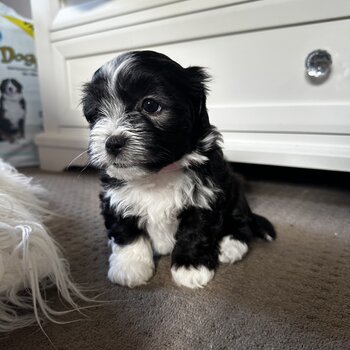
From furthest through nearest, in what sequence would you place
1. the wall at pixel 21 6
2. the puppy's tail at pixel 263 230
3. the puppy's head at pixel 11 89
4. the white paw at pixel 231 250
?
the wall at pixel 21 6, the puppy's head at pixel 11 89, the puppy's tail at pixel 263 230, the white paw at pixel 231 250

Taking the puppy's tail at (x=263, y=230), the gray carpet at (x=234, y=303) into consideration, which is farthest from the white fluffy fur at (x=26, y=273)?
the puppy's tail at (x=263, y=230)

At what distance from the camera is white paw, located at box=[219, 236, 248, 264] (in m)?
0.83

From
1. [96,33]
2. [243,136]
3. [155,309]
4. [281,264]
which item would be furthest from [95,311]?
[96,33]

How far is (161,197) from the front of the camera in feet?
2.56

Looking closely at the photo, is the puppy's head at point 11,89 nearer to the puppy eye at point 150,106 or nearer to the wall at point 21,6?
the wall at point 21,6

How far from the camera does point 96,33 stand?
1.57 m

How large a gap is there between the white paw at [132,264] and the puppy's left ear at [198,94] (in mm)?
293

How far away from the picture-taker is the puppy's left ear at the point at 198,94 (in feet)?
2.45

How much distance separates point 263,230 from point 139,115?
1.60ft

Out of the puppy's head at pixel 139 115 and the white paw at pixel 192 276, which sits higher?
the puppy's head at pixel 139 115

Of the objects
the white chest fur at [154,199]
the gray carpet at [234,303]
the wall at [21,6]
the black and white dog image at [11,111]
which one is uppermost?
the wall at [21,6]

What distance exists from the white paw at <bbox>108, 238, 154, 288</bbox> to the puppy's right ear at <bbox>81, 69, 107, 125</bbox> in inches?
11.7

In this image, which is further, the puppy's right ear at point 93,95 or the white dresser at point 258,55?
the white dresser at point 258,55

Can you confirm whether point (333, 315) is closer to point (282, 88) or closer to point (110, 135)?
point (110, 135)
